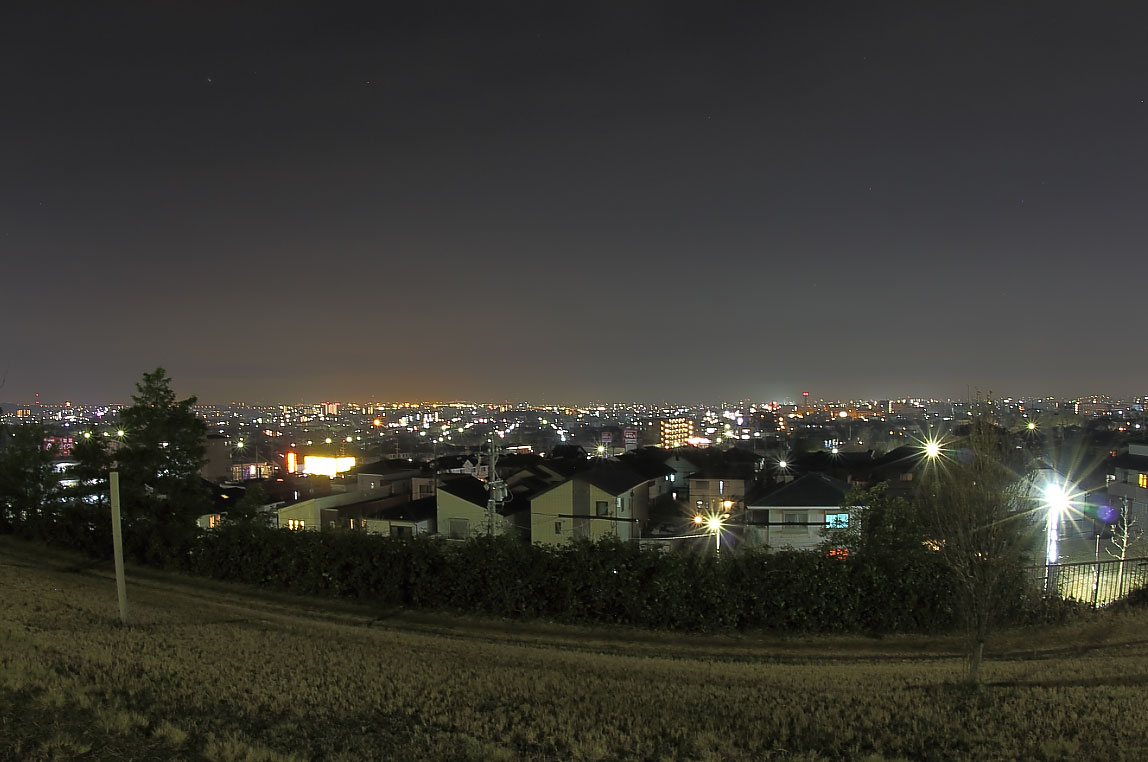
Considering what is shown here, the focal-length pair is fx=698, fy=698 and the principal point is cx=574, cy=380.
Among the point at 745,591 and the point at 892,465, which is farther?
the point at 892,465

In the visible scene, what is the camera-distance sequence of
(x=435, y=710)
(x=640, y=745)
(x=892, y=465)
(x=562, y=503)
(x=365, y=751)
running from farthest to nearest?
(x=892, y=465) → (x=562, y=503) → (x=435, y=710) → (x=640, y=745) → (x=365, y=751)

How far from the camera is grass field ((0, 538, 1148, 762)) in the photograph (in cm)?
570

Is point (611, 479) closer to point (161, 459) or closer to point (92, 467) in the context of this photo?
point (161, 459)

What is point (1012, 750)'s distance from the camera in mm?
5910

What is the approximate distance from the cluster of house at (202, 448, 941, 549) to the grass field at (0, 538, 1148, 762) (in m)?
7.59

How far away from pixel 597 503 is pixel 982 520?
2076cm

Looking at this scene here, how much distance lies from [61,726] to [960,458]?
9302 millimetres

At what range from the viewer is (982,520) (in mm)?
7820

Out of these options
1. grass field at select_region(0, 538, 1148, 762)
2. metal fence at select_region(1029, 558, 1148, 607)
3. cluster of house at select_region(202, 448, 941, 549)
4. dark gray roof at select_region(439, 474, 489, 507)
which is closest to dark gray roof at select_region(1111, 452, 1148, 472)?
cluster of house at select_region(202, 448, 941, 549)

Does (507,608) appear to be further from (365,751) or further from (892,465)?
(892,465)

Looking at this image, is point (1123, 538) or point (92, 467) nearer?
point (92, 467)

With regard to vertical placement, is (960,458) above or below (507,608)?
above

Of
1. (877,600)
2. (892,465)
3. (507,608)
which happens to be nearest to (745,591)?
(877,600)

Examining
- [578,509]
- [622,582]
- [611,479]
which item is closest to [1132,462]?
[611,479]
